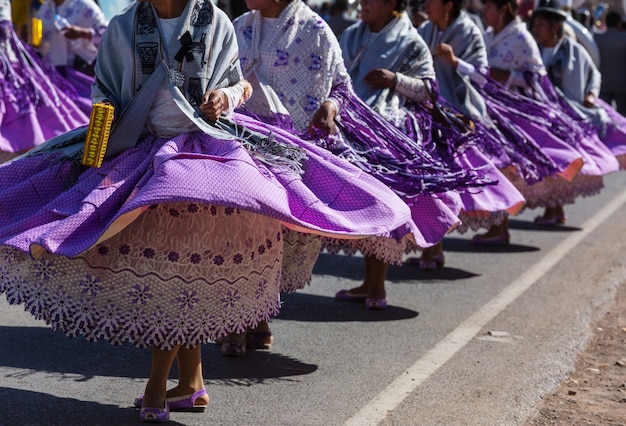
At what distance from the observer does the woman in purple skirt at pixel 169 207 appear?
4.51 m

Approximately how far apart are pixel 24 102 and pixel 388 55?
3134 millimetres

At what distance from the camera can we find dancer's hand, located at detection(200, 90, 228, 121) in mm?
4863

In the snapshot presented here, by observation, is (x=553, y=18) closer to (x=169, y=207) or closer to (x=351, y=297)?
(x=351, y=297)

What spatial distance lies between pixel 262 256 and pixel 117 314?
0.62 m

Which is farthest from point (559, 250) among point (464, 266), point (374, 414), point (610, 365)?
point (374, 414)

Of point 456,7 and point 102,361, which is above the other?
point 456,7

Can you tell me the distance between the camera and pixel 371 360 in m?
6.08

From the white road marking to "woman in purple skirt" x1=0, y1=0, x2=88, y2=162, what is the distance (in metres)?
3.55

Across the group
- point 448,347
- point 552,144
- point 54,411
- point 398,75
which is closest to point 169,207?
point 54,411

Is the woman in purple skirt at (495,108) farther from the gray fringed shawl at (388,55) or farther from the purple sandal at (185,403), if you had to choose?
the purple sandal at (185,403)

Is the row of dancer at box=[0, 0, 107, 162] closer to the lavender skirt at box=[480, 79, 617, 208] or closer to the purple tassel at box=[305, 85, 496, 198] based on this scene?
the lavender skirt at box=[480, 79, 617, 208]

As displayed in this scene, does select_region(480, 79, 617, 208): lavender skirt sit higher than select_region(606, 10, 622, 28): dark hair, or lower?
lower

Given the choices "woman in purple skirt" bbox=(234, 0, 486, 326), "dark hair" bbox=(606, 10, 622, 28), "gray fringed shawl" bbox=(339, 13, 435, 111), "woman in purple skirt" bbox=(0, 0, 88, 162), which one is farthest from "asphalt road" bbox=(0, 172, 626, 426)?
"dark hair" bbox=(606, 10, 622, 28)

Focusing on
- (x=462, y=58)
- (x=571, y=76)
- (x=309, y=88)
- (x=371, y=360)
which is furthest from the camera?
(x=571, y=76)
